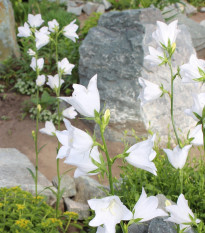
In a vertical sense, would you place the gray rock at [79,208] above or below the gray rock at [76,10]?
below

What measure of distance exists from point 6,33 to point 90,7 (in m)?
3.59

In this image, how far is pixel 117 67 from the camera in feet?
14.6

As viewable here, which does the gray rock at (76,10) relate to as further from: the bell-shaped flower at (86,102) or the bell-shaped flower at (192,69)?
the bell-shaped flower at (86,102)

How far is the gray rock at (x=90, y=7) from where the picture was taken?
8664mm

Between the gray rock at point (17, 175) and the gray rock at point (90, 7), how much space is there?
568 centimetres

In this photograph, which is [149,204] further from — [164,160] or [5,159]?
[5,159]

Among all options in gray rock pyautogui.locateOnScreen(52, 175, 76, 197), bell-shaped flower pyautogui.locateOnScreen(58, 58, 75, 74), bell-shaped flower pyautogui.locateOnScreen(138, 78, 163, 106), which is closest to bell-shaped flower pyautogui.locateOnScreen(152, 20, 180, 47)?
bell-shaped flower pyautogui.locateOnScreen(138, 78, 163, 106)

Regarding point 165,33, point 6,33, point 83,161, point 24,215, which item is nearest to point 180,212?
point 83,161

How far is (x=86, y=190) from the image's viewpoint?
125 inches

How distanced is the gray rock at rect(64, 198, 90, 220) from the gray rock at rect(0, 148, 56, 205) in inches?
6.1

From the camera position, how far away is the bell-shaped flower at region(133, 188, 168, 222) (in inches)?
45.8

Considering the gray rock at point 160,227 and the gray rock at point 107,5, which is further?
the gray rock at point 107,5

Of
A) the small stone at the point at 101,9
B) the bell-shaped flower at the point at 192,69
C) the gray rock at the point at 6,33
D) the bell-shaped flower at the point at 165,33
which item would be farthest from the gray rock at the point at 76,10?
the bell-shaped flower at the point at 192,69

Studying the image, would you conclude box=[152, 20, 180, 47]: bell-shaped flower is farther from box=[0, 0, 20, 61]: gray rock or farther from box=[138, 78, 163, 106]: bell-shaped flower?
box=[0, 0, 20, 61]: gray rock
